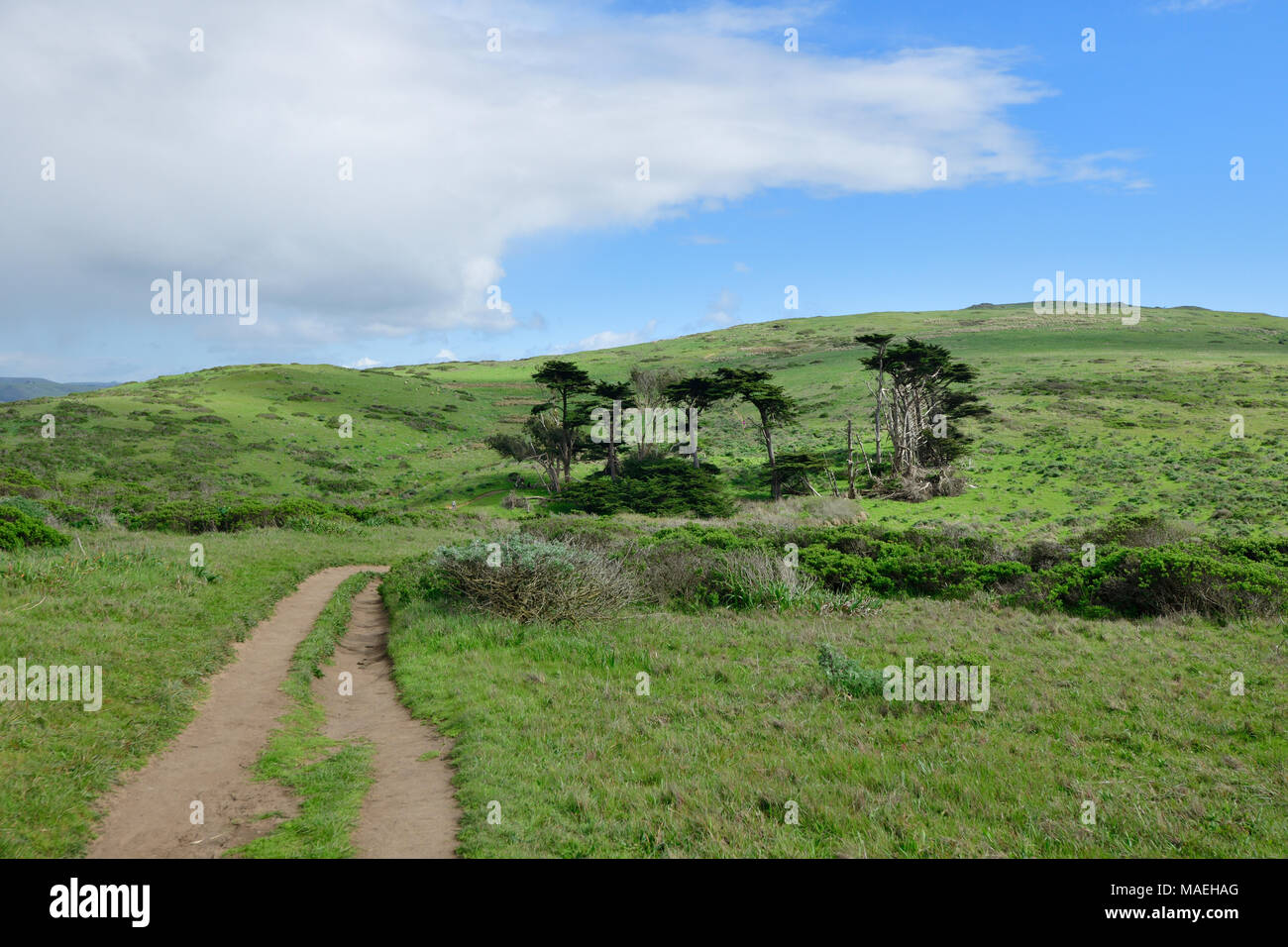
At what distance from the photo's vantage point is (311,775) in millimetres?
7633

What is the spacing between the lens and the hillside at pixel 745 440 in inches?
1483

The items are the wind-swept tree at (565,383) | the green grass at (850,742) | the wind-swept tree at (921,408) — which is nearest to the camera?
the green grass at (850,742)

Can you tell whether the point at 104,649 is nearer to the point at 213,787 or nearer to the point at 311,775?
the point at 213,787

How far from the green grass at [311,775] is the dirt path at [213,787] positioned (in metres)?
0.16

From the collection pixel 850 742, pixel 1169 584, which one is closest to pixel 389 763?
pixel 850 742

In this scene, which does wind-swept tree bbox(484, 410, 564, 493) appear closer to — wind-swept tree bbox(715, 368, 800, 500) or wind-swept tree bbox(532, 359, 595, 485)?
wind-swept tree bbox(532, 359, 595, 485)

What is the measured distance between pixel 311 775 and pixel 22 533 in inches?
492

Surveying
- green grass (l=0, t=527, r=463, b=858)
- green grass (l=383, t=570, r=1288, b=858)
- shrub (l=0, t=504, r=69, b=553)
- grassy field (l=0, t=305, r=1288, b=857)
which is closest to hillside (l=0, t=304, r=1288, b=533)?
grassy field (l=0, t=305, r=1288, b=857)

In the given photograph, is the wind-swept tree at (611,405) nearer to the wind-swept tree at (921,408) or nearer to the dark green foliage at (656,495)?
the dark green foliage at (656,495)

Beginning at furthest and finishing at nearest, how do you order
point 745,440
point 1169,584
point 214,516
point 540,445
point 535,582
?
point 745,440
point 540,445
point 214,516
point 1169,584
point 535,582

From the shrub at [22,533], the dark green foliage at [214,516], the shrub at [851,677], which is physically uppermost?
the shrub at [22,533]

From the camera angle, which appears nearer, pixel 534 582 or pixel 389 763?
pixel 389 763

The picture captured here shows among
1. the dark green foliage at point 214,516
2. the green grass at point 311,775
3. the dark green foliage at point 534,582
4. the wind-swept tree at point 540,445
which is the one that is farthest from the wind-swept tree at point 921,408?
the green grass at point 311,775
